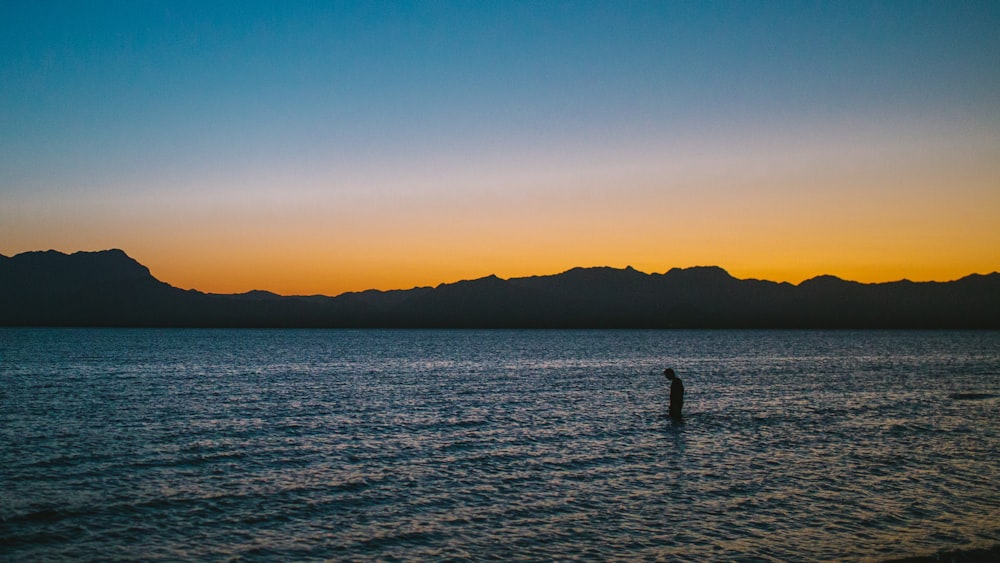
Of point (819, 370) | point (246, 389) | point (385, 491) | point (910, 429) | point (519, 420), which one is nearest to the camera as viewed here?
point (385, 491)

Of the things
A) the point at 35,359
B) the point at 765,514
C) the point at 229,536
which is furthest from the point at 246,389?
the point at 35,359

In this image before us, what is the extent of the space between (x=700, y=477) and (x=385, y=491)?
408 inches

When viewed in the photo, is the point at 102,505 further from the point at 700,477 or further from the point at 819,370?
the point at 819,370

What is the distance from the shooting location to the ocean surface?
15.5 metres

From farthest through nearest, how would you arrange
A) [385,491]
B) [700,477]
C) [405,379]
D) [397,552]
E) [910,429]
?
1. [405,379]
2. [910,429]
3. [700,477]
4. [385,491]
5. [397,552]

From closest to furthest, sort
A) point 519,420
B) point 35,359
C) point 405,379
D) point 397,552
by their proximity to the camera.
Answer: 1. point 397,552
2. point 519,420
3. point 405,379
4. point 35,359

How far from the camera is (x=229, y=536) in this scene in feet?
52.2

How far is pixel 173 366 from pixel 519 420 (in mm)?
62232

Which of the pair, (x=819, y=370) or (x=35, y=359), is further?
(x=35, y=359)

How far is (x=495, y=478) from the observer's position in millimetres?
22156

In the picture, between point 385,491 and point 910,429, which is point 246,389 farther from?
point 910,429

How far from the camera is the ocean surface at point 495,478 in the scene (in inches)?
612

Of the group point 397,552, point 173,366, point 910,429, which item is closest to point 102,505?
point 397,552

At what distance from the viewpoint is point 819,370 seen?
78.1 meters
